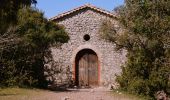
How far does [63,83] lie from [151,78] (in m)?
10.6

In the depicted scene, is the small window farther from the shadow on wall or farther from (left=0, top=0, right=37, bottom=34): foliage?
(left=0, top=0, right=37, bottom=34): foliage

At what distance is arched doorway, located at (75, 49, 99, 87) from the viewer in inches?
1293

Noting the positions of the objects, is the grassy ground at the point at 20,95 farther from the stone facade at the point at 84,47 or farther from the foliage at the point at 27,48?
the stone facade at the point at 84,47

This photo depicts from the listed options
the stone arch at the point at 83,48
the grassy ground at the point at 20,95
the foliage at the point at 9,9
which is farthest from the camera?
the stone arch at the point at 83,48

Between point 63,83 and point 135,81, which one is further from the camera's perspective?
A: point 63,83

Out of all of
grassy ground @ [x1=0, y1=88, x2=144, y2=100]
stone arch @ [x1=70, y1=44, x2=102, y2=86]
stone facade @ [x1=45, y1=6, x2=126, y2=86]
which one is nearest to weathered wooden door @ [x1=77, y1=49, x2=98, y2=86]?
stone arch @ [x1=70, y1=44, x2=102, y2=86]

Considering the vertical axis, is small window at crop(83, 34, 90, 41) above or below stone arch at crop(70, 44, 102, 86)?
above

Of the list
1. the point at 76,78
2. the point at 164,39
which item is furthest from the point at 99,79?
the point at 164,39

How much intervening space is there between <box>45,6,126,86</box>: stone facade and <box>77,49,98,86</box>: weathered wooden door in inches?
21.0

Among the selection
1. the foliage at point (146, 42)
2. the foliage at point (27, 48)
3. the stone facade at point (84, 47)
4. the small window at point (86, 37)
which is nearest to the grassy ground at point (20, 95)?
the foliage at point (146, 42)

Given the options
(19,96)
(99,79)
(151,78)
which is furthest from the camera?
(99,79)

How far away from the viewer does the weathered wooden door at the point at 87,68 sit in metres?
32.9

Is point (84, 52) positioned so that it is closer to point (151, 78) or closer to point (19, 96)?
point (151, 78)

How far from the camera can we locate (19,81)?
25.2 meters
